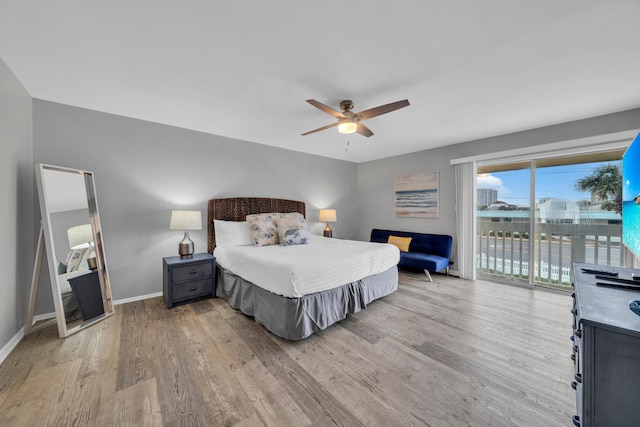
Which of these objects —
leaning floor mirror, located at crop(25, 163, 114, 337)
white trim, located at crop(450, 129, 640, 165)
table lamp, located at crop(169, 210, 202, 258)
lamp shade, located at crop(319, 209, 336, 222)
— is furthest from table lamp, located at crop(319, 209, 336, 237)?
leaning floor mirror, located at crop(25, 163, 114, 337)

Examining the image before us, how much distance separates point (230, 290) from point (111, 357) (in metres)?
1.21

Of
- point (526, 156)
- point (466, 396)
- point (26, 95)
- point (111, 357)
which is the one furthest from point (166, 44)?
point (526, 156)

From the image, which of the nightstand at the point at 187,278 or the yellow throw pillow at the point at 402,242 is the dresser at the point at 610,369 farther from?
the yellow throw pillow at the point at 402,242

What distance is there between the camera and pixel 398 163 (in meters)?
5.02

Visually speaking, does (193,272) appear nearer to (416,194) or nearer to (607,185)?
(416,194)

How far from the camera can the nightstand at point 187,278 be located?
280 centimetres

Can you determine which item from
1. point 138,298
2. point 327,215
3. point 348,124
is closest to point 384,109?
point 348,124

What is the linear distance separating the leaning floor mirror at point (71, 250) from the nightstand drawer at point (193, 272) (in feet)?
2.35

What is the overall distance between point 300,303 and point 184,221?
196cm

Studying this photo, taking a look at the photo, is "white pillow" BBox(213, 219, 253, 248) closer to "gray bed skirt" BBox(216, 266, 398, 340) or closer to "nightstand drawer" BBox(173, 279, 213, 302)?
"gray bed skirt" BBox(216, 266, 398, 340)

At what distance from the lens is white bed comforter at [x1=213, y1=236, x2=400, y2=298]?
2092 mm

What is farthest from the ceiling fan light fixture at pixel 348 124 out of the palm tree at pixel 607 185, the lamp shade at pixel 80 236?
the palm tree at pixel 607 185

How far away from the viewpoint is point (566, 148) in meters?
3.15

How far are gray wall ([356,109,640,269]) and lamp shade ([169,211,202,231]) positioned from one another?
3859 millimetres
